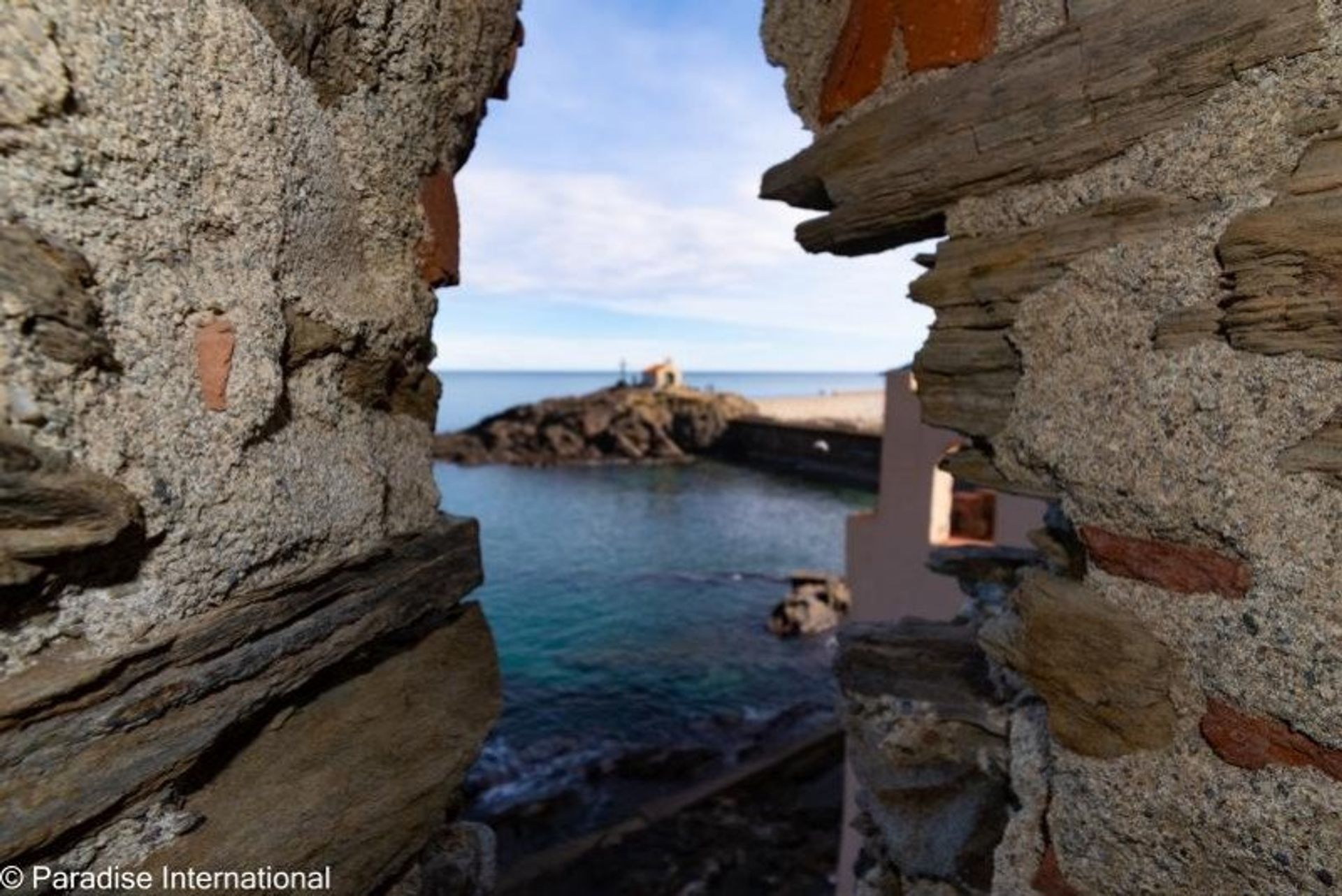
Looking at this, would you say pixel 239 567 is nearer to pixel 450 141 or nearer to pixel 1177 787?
pixel 450 141

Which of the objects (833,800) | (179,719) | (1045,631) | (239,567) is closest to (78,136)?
(239,567)

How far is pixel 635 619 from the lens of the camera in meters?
19.9

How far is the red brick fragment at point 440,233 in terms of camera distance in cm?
151

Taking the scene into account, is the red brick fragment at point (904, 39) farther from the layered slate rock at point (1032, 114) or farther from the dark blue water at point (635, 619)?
the dark blue water at point (635, 619)

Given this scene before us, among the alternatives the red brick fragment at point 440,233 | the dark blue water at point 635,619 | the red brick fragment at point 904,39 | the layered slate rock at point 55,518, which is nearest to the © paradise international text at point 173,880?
the layered slate rock at point 55,518

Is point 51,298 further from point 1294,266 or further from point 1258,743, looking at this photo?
point 1258,743

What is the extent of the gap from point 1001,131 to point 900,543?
661 centimetres

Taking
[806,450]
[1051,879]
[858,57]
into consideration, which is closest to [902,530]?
[1051,879]

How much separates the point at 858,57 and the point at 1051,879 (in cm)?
182

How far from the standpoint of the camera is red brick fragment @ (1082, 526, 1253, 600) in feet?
3.80

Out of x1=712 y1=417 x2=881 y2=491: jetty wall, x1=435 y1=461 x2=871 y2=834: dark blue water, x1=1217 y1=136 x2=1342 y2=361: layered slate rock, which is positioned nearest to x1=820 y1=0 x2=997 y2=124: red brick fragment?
x1=1217 y1=136 x2=1342 y2=361: layered slate rock

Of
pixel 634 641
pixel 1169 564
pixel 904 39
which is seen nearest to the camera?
pixel 1169 564

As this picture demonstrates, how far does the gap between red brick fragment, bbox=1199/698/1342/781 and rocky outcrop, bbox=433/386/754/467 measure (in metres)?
42.7

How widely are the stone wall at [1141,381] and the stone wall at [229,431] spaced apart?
1.03 metres
